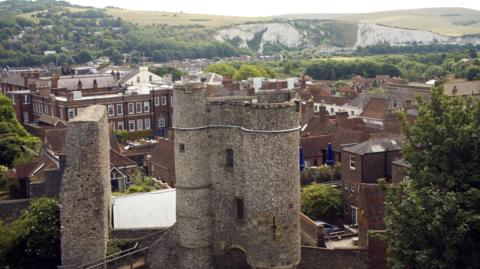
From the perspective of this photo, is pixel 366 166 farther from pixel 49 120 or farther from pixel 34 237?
pixel 49 120

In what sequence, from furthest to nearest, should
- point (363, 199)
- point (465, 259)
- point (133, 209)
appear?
1. point (133, 209)
2. point (363, 199)
3. point (465, 259)

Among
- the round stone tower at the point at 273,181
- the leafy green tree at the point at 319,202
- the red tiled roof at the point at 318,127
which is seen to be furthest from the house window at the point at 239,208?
the red tiled roof at the point at 318,127

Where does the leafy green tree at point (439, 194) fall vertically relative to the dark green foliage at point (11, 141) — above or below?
above

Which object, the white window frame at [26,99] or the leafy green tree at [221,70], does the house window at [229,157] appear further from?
the leafy green tree at [221,70]

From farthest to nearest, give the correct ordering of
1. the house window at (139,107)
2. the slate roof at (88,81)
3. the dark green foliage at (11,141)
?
1. the slate roof at (88,81)
2. the house window at (139,107)
3. the dark green foliage at (11,141)

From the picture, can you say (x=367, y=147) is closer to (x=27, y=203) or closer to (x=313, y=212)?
(x=313, y=212)

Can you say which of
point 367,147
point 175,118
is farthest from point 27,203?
point 367,147

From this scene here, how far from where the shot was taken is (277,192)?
24.1 meters

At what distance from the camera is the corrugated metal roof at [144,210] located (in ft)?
95.7

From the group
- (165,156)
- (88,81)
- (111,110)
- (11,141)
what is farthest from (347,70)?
(11,141)

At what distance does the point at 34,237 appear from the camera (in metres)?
28.8

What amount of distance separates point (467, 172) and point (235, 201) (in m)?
9.37

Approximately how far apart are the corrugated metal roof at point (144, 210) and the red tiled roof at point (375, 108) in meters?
41.0

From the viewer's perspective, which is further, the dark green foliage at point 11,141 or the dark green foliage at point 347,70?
the dark green foliage at point 347,70
